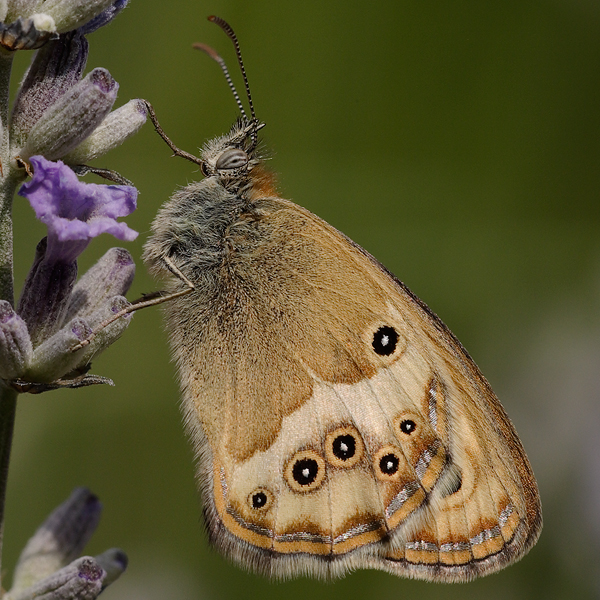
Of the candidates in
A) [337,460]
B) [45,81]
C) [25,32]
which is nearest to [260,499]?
[337,460]

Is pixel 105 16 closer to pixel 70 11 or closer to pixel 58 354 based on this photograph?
pixel 70 11

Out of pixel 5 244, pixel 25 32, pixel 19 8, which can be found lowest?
pixel 5 244

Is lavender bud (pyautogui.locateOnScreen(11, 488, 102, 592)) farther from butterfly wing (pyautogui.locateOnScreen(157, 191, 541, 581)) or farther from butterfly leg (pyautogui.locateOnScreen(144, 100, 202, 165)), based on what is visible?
butterfly leg (pyautogui.locateOnScreen(144, 100, 202, 165))

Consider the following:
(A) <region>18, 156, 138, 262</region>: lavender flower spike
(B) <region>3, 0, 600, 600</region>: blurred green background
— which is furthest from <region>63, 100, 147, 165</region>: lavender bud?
(B) <region>3, 0, 600, 600</region>: blurred green background

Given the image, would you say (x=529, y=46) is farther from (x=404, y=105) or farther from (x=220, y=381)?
(x=220, y=381)

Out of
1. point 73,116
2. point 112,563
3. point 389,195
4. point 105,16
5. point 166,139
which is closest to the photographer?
point 73,116

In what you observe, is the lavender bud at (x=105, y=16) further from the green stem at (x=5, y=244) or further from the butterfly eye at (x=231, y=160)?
the butterfly eye at (x=231, y=160)

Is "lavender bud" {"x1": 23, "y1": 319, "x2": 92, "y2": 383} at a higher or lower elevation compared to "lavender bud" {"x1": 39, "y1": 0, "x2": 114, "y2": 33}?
lower

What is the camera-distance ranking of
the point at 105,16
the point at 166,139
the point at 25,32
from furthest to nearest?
the point at 166,139, the point at 105,16, the point at 25,32
